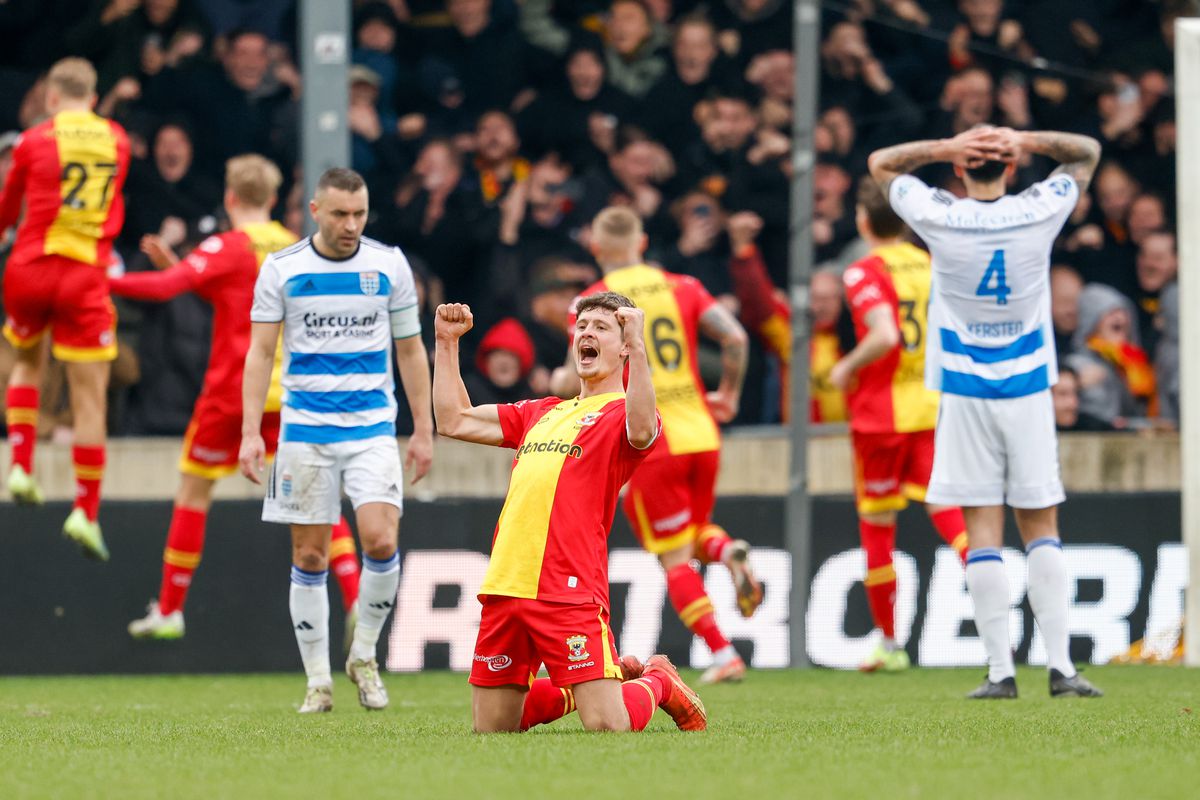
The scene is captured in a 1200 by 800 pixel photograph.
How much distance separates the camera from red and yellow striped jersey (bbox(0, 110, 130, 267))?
33.0 ft

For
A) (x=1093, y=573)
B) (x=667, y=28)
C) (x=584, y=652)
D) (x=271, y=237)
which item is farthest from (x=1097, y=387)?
(x=584, y=652)

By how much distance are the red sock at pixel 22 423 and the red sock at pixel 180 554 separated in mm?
863

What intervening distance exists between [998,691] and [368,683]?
8.52 feet

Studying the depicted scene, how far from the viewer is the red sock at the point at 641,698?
6398 mm

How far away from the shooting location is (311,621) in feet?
26.9

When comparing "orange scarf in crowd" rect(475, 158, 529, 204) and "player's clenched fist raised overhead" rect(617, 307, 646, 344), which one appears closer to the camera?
"player's clenched fist raised overhead" rect(617, 307, 646, 344)

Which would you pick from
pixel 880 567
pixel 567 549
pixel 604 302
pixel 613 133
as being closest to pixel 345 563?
pixel 880 567

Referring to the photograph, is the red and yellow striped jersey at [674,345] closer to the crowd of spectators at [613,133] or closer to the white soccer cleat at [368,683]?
the crowd of spectators at [613,133]

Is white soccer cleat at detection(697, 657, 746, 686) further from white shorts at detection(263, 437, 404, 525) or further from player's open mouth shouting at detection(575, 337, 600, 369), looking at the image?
player's open mouth shouting at detection(575, 337, 600, 369)

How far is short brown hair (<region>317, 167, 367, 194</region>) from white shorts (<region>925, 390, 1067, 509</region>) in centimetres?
261

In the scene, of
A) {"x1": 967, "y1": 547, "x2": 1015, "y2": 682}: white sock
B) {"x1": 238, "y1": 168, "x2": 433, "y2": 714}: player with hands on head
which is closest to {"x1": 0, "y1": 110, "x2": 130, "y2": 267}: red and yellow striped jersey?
{"x1": 238, "y1": 168, "x2": 433, "y2": 714}: player with hands on head

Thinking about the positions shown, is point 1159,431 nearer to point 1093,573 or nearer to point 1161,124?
point 1093,573

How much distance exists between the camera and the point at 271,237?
32.8 ft

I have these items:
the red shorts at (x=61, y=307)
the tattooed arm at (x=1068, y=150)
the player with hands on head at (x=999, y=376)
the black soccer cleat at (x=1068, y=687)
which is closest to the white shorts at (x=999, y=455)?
the player with hands on head at (x=999, y=376)
